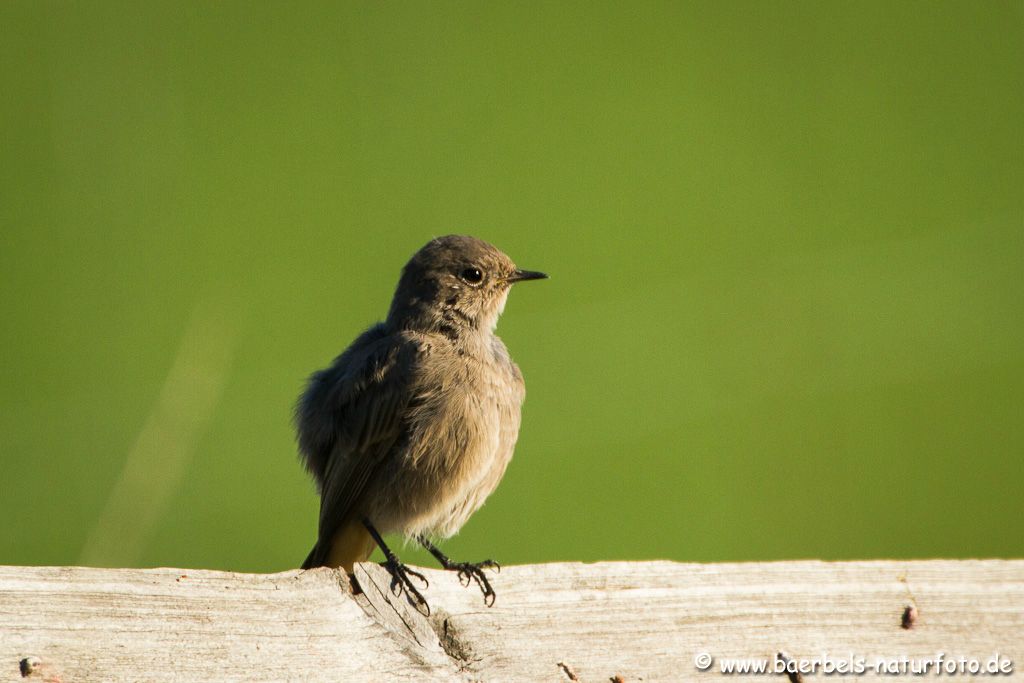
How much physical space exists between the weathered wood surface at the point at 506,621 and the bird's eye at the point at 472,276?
1965 mm

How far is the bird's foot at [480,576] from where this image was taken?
3506mm

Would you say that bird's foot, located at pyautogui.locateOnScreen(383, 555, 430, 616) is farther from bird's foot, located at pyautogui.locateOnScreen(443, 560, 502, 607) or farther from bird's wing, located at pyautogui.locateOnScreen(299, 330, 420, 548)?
bird's wing, located at pyautogui.locateOnScreen(299, 330, 420, 548)

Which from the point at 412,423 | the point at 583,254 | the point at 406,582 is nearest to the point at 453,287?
the point at 412,423

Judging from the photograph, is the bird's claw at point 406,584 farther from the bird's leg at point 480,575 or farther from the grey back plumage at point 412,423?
the grey back plumage at point 412,423

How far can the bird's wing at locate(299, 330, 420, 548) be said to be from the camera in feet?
15.7

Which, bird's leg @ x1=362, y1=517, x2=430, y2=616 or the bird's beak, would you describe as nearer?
bird's leg @ x1=362, y1=517, x2=430, y2=616

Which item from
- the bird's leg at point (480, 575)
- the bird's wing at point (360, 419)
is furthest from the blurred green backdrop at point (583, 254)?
the bird's leg at point (480, 575)

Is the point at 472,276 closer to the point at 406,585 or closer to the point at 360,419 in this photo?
the point at 360,419

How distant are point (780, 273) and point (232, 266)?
3.42m

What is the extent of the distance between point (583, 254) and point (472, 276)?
2.93 meters

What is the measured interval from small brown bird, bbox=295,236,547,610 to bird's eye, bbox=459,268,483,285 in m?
0.21

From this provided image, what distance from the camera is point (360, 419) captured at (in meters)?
4.87

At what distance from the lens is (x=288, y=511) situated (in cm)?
574

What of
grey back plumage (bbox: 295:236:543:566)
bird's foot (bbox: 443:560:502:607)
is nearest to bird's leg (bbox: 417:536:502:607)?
bird's foot (bbox: 443:560:502:607)
